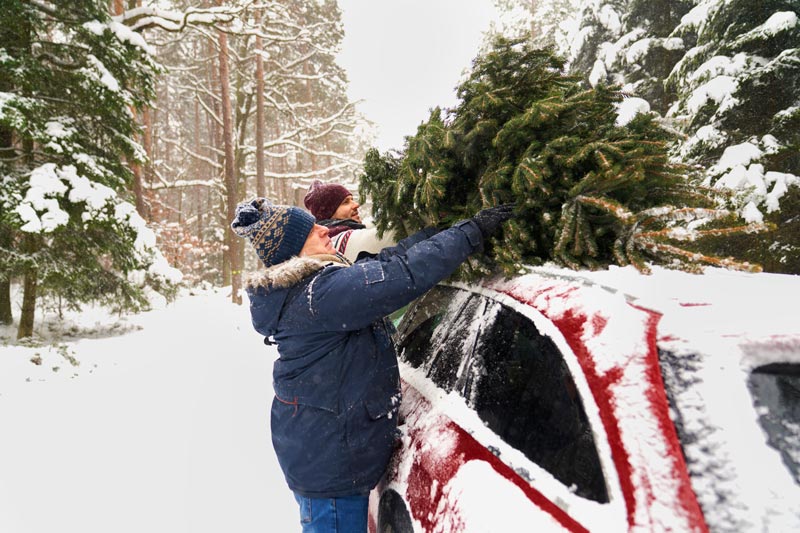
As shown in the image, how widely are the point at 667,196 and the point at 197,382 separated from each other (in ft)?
22.3

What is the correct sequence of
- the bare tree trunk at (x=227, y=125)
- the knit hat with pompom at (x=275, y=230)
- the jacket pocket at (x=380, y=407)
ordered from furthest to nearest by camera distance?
the bare tree trunk at (x=227, y=125) < the knit hat with pompom at (x=275, y=230) < the jacket pocket at (x=380, y=407)

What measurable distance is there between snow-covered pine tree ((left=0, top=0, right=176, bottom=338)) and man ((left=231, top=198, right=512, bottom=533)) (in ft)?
17.8

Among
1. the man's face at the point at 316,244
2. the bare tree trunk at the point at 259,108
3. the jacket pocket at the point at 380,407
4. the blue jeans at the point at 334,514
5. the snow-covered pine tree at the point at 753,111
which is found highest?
the bare tree trunk at the point at 259,108

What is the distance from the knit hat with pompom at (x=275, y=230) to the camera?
1760 mm

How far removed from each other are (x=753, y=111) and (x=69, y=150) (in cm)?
1018

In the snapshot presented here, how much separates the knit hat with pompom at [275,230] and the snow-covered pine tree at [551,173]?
0.66 meters

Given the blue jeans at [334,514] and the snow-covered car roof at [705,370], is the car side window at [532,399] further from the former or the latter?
the blue jeans at [334,514]

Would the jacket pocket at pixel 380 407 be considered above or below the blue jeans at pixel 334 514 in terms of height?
above

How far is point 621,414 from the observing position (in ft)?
3.07

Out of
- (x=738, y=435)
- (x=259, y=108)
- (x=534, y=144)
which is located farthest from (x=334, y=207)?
(x=259, y=108)

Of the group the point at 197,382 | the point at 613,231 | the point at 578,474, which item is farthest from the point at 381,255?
the point at 197,382

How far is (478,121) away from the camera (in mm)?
2033

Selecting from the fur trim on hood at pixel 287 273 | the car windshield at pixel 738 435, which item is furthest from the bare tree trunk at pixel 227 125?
the car windshield at pixel 738 435

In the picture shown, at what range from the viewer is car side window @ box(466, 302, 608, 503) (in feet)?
3.24
